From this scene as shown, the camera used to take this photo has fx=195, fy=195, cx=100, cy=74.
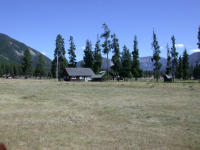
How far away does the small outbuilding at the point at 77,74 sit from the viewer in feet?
235

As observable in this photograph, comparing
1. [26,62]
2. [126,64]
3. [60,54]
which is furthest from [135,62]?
[26,62]

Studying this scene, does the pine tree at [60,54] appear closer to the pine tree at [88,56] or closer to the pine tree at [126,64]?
the pine tree at [88,56]

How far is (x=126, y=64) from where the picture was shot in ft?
276

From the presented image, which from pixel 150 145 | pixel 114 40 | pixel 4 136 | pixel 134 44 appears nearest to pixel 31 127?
pixel 4 136

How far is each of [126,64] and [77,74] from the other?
23526 mm

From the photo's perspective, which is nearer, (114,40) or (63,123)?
(63,123)

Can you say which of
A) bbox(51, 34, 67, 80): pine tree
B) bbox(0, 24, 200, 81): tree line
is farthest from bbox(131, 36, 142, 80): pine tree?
bbox(51, 34, 67, 80): pine tree

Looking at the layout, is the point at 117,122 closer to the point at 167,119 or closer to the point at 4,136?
the point at 167,119

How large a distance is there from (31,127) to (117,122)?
384 cm

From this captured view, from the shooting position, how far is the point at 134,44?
252ft

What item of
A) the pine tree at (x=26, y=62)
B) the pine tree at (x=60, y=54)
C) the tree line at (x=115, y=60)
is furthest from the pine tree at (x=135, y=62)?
the pine tree at (x=26, y=62)

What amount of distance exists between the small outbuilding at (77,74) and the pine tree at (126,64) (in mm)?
14857

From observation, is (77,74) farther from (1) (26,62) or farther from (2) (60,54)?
(1) (26,62)

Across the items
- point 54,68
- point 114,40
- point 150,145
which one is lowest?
point 150,145
